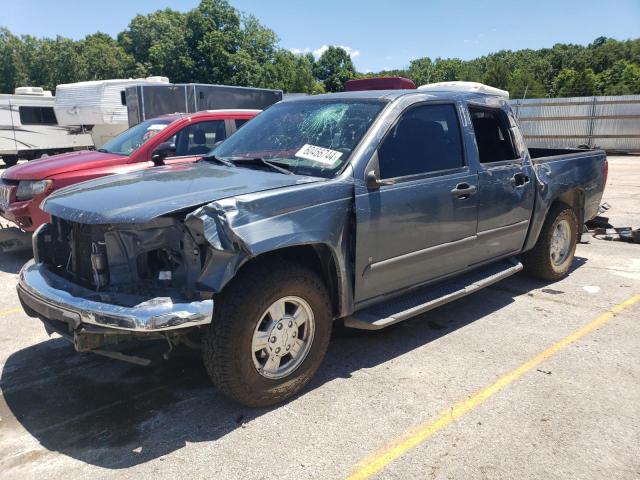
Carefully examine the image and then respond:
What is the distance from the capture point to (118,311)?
278 cm

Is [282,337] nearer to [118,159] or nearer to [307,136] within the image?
[307,136]

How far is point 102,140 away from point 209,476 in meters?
19.1

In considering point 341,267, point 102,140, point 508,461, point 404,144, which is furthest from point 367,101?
point 102,140

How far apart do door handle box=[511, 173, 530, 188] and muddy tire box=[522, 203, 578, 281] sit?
2.54ft

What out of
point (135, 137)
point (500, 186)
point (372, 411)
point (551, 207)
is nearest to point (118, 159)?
point (135, 137)

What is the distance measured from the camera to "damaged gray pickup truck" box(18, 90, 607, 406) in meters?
2.91

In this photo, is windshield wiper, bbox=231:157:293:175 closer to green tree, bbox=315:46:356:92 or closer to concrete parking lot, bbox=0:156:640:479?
concrete parking lot, bbox=0:156:640:479

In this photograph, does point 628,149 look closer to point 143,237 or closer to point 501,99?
point 501,99

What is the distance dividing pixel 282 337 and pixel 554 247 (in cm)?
372

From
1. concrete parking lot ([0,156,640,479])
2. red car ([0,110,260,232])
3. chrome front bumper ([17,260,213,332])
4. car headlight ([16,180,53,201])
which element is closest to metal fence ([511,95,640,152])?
red car ([0,110,260,232])

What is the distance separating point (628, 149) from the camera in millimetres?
22750

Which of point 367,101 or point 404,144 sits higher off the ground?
point 367,101

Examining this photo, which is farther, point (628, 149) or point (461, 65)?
point (461, 65)

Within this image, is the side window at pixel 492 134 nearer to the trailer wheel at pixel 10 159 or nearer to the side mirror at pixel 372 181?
the side mirror at pixel 372 181
